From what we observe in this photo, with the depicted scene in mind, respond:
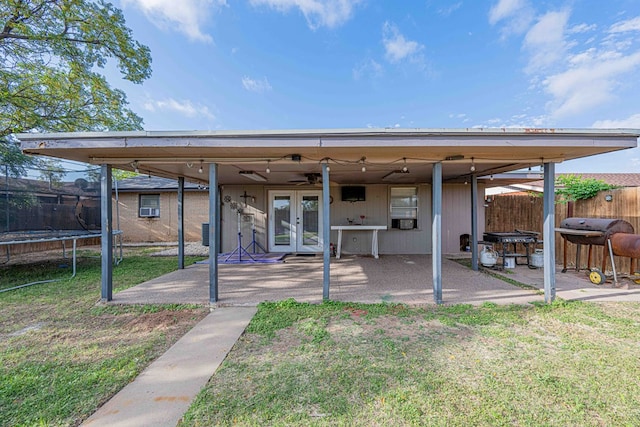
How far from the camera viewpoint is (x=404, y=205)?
8.57 m

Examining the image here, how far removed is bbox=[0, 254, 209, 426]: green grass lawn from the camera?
1.93 metres

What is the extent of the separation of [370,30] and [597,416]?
1360 centimetres

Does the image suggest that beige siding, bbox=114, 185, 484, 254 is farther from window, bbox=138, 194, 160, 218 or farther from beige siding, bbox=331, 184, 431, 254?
window, bbox=138, 194, 160, 218

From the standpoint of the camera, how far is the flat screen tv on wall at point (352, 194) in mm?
8391

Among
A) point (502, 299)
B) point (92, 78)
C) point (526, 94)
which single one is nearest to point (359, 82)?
point (526, 94)

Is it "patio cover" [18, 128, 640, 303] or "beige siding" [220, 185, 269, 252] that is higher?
"patio cover" [18, 128, 640, 303]

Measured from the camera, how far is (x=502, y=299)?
4.07 meters

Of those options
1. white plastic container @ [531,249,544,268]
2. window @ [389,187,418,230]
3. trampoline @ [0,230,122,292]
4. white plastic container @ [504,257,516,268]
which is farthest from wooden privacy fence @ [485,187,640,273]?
trampoline @ [0,230,122,292]

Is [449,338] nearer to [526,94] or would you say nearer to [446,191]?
[446,191]

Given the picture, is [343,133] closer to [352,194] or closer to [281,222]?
[352,194]

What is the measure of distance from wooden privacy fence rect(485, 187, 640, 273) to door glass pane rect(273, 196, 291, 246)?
626 cm

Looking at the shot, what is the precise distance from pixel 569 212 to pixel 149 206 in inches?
603

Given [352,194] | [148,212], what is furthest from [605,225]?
[148,212]

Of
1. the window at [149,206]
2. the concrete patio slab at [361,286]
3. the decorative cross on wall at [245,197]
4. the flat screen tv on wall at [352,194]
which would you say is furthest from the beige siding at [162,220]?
the flat screen tv on wall at [352,194]
